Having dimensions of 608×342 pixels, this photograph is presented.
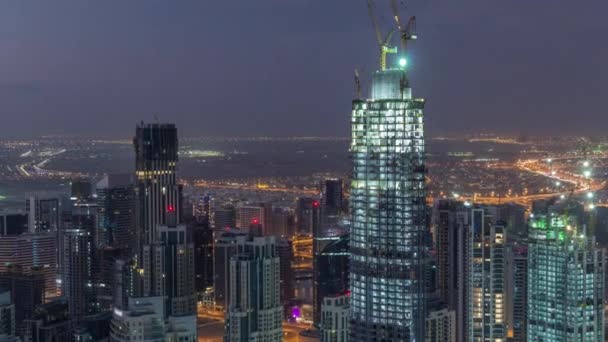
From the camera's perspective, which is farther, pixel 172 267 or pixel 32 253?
pixel 32 253

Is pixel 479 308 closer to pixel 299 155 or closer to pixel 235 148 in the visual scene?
pixel 299 155

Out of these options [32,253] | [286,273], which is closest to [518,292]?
[286,273]

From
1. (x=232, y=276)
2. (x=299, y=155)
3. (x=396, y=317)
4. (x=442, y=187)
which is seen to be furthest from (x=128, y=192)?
(x=396, y=317)

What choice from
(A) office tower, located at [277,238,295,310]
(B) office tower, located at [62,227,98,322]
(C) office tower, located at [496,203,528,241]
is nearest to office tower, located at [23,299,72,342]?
(B) office tower, located at [62,227,98,322]

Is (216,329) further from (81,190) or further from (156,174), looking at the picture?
(81,190)

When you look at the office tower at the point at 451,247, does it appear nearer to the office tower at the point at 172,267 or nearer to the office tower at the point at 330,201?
the office tower at the point at 330,201

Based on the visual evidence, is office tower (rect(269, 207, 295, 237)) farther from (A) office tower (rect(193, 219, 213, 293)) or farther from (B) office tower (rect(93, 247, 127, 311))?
(B) office tower (rect(93, 247, 127, 311))
